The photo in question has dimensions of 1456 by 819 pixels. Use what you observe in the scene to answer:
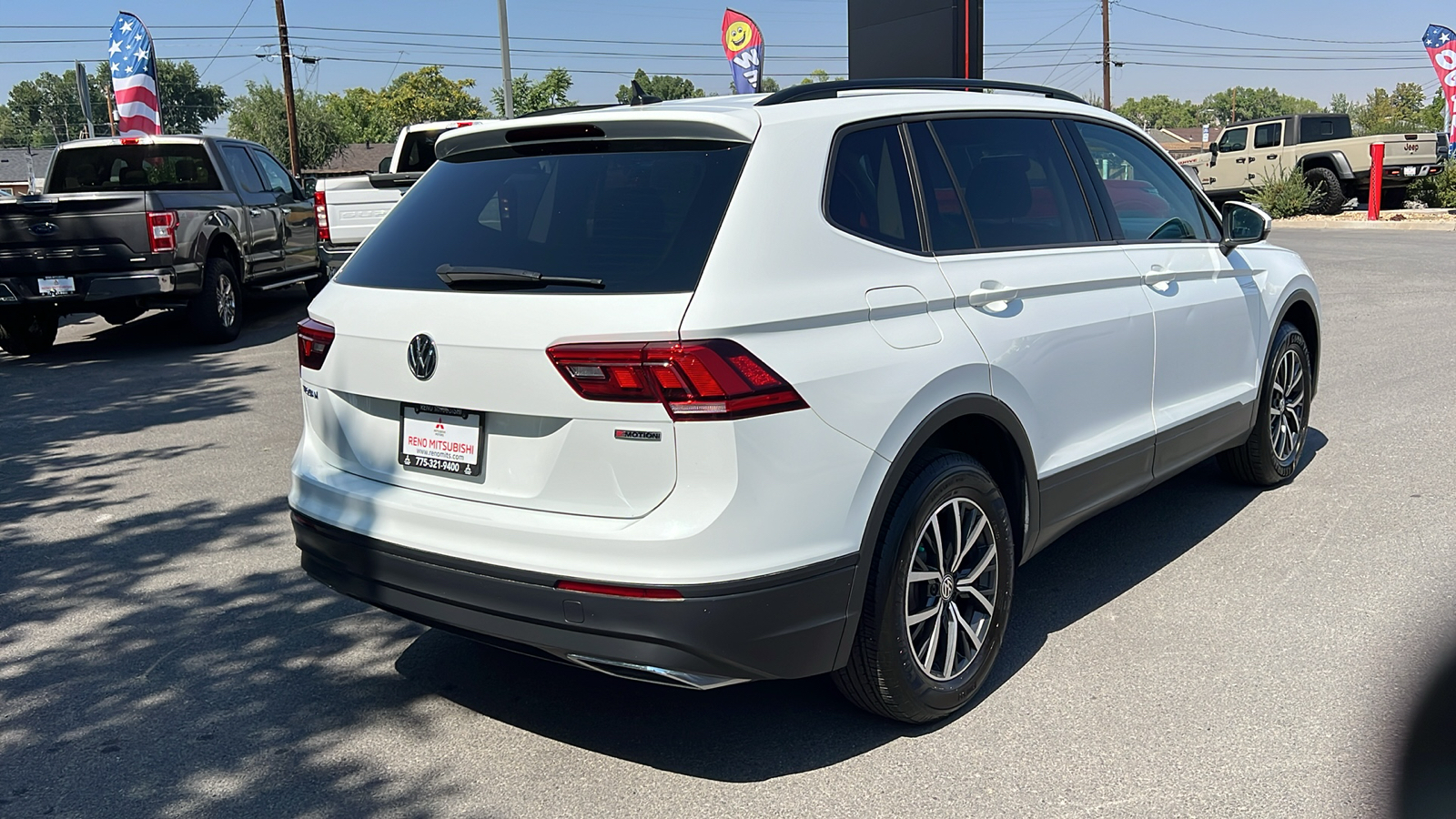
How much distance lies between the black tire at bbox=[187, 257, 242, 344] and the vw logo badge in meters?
8.95

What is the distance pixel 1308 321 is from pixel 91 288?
963 cm

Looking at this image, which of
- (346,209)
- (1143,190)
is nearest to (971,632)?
(1143,190)

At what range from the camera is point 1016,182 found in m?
4.10

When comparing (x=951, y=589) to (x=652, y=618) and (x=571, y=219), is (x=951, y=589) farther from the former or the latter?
(x=571, y=219)

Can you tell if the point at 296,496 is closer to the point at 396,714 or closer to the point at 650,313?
the point at 396,714

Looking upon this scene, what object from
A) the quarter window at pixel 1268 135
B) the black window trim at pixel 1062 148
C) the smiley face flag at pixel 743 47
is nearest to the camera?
the black window trim at pixel 1062 148

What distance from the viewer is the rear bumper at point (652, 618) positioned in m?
2.89

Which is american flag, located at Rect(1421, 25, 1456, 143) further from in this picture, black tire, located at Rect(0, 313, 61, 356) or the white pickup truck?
black tire, located at Rect(0, 313, 61, 356)

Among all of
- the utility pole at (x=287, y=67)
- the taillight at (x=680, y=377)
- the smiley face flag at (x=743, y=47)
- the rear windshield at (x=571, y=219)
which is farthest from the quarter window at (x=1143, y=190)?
the utility pole at (x=287, y=67)

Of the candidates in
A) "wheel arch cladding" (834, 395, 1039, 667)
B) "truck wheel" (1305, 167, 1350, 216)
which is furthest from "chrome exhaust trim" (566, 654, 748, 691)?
"truck wheel" (1305, 167, 1350, 216)

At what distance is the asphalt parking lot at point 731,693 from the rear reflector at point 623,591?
2.08 ft

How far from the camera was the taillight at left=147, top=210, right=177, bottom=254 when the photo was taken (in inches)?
412

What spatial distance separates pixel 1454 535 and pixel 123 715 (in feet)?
17.1

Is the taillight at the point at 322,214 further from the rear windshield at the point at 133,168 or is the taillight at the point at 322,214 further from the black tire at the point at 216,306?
the black tire at the point at 216,306
